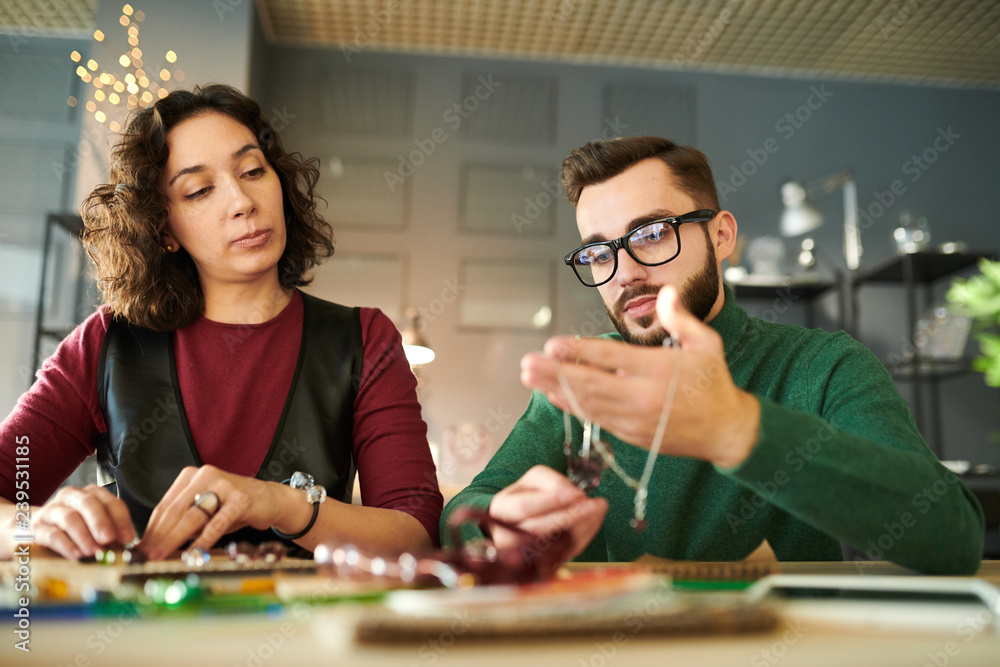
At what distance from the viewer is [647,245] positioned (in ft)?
4.19

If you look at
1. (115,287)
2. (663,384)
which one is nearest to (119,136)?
(115,287)

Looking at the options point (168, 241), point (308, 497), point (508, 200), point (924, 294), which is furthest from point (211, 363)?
point (924, 294)

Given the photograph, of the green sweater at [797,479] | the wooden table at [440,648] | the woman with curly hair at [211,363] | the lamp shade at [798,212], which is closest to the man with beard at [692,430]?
the green sweater at [797,479]

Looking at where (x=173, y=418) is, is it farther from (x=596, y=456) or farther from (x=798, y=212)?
(x=798, y=212)

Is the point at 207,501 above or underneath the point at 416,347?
underneath

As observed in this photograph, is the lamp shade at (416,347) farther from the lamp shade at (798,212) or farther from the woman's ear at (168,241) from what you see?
the lamp shade at (798,212)

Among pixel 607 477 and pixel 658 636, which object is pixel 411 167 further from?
pixel 658 636

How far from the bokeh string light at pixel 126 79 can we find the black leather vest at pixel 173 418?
266cm

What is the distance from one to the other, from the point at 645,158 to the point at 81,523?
1086 mm

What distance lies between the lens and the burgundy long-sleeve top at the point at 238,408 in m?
1.15

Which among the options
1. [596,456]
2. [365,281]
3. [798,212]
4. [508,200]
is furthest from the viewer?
[508,200]

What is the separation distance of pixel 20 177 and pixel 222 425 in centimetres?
362

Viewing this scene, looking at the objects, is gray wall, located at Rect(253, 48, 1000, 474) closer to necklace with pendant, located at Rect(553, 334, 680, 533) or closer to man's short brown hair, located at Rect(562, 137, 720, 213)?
man's short brown hair, located at Rect(562, 137, 720, 213)

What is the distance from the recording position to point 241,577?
62cm
